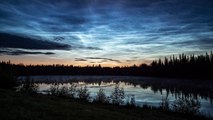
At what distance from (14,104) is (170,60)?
133781mm

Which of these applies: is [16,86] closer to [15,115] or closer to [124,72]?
[15,115]

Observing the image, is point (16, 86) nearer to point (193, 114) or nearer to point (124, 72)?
point (193, 114)

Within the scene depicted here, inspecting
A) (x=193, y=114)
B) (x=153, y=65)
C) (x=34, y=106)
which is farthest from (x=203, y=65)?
(x=34, y=106)

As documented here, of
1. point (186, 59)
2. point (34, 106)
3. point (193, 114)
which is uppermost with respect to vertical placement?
point (186, 59)

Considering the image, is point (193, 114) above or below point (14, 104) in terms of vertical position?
below

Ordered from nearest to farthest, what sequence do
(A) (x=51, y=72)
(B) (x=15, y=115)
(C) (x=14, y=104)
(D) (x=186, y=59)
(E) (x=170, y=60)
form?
(B) (x=15, y=115), (C) (x=14, y=104), (D) (x=186, y=59), (E) (x=170, y=60), (A) (x=51, y=72)

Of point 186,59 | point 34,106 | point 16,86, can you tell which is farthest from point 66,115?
point 186,59

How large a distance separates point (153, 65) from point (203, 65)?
51.3 meters

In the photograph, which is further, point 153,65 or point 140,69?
point 140,69

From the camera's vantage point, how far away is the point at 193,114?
2216 cm

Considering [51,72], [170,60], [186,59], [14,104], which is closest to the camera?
[14,104]

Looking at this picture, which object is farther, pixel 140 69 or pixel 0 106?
pixel 140 69

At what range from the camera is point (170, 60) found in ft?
468

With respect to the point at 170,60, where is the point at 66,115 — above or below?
below
